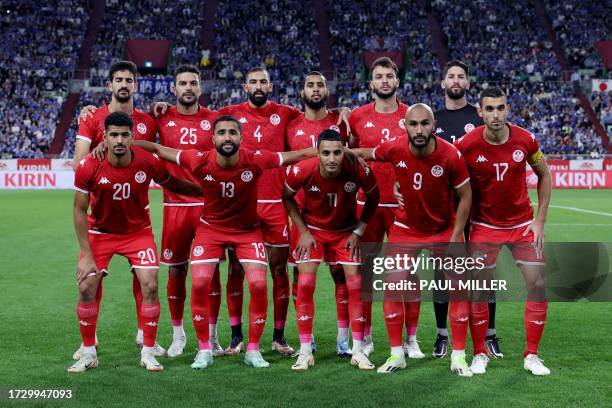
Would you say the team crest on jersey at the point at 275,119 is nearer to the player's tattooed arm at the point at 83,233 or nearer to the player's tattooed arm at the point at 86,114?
the player's tattooed arm at the point at 86,114

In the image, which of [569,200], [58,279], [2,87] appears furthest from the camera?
[2,87]

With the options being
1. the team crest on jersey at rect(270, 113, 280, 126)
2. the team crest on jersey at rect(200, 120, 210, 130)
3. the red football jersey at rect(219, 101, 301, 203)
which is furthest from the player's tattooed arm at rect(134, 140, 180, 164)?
the team crest on jersey at rect(270, 113, 280, 126)

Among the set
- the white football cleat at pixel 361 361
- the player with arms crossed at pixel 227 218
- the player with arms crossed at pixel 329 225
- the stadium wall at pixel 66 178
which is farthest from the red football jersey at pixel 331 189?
the stadium wall at pixel 66 178

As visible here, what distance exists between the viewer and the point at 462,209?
624cm

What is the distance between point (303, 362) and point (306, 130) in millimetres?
2356

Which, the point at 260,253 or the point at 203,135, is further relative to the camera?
the point at 203,135

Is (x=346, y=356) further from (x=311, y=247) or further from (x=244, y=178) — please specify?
(x=244, y=178)

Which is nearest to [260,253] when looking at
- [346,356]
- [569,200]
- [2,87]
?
[346,356]

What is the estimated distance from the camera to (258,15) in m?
47.1

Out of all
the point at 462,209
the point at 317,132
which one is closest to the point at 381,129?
the point at 317,132

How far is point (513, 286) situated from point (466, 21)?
3966cm

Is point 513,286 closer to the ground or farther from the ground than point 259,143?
closer to the ground

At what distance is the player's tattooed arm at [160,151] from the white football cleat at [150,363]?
1.71 m

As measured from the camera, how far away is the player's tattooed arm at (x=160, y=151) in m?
6.79
